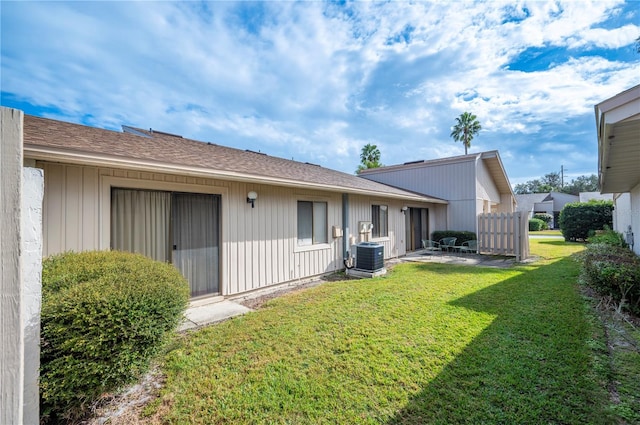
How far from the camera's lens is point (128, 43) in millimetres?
6715

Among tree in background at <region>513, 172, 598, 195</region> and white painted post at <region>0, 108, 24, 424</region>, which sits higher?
tree in background at <region>513, 172, 598, 195</region>

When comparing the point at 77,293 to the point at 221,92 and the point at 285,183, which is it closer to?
the point at 285,183

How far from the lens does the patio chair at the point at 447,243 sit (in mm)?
12855

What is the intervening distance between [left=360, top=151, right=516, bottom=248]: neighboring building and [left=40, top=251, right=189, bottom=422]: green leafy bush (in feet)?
40.1

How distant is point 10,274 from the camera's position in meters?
1.67

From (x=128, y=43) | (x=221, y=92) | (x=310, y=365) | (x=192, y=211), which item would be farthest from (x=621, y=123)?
(x=221, y=92)

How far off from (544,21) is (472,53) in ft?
6.04

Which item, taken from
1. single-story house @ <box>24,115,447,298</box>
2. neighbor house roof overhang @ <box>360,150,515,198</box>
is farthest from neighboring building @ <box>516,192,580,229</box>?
single-story house @ <box>24,115,447,298</box>

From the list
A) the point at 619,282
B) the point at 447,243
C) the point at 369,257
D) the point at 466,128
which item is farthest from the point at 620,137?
the point at 466,128

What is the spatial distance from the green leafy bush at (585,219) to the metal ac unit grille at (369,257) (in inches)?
670

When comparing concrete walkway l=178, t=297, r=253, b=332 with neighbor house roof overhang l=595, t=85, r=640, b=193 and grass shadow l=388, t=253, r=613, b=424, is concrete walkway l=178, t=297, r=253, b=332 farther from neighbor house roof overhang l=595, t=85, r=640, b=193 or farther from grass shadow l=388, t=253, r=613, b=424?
neighbor house roof overhang l=595, t=85, r=640, b=193

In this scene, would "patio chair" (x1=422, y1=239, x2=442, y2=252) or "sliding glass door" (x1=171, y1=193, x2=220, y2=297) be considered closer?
"sliding glass door" (x1=171, y1=193, x2=220, y2=297)

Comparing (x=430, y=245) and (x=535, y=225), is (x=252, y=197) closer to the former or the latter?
(x=430, y=245)

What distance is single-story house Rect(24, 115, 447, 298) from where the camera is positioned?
12.5 feet
